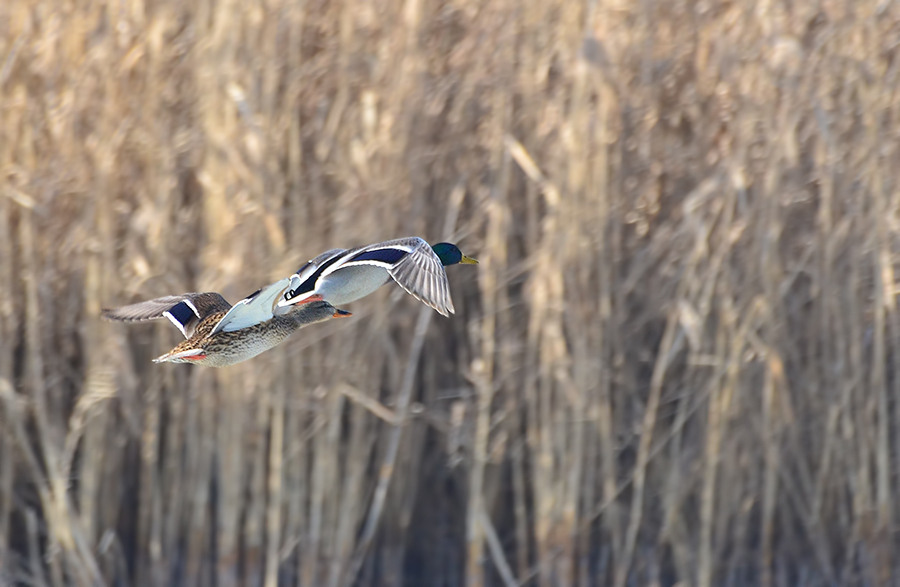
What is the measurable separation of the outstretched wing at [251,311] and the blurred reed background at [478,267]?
3.21 feet

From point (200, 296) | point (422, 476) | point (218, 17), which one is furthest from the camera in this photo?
point (422, 476)

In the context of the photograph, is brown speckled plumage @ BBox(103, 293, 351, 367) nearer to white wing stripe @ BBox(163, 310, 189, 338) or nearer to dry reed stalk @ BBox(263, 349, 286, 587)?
Result: white wing stripe @ BBox(163, 310, 189, 338)

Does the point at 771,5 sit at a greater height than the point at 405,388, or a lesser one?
greater

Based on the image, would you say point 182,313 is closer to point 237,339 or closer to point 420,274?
point 237,339

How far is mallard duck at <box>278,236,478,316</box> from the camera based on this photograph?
4.84ft

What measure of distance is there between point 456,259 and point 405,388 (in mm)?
891

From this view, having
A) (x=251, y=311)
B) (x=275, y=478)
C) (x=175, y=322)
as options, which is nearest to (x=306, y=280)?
(x=251, y=311)

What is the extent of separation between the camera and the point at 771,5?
107 inches

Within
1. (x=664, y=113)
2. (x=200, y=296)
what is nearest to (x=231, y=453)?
(x=200, y=296)

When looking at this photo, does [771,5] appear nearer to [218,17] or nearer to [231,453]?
[218,17]

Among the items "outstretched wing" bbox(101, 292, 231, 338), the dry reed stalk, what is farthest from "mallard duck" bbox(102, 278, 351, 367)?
the dry reed stalk

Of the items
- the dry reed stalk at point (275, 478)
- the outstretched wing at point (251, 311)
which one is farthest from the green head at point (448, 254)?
the dry reed stalk at point (275, 478)

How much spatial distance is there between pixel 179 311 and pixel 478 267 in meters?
1.16

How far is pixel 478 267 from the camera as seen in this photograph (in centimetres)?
282
